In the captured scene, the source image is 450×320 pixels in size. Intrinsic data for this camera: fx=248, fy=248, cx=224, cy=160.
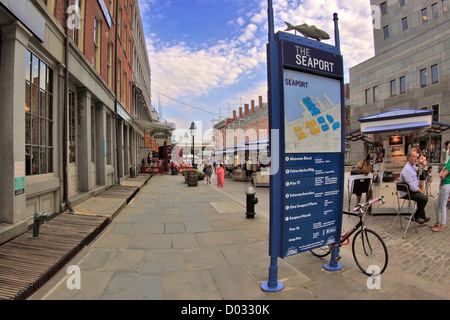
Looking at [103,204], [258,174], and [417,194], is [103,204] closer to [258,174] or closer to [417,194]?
[417,194]

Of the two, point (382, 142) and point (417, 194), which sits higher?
point (382, 142)

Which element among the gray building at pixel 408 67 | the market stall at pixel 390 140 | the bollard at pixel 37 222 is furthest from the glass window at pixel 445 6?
the bollard at pixel 37 222

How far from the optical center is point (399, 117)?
7340mm

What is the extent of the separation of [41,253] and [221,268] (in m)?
2.64

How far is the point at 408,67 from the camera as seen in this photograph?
98.1ft

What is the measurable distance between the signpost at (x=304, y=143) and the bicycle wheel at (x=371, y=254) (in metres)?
0.35

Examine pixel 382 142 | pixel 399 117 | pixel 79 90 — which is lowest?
pixel 382 142

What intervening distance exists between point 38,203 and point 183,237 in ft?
10.0

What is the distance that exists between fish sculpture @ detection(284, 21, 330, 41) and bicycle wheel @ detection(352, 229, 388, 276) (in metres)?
2.89

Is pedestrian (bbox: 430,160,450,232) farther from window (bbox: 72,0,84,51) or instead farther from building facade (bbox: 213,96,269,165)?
building facade (bbox: 213,96,269,165)

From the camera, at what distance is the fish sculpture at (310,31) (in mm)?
3330

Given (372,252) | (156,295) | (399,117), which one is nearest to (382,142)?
(399,117)

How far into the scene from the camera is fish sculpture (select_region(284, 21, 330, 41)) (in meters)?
3.33

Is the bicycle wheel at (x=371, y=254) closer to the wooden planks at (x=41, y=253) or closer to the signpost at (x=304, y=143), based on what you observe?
the signpost at (x=304, y=143)
